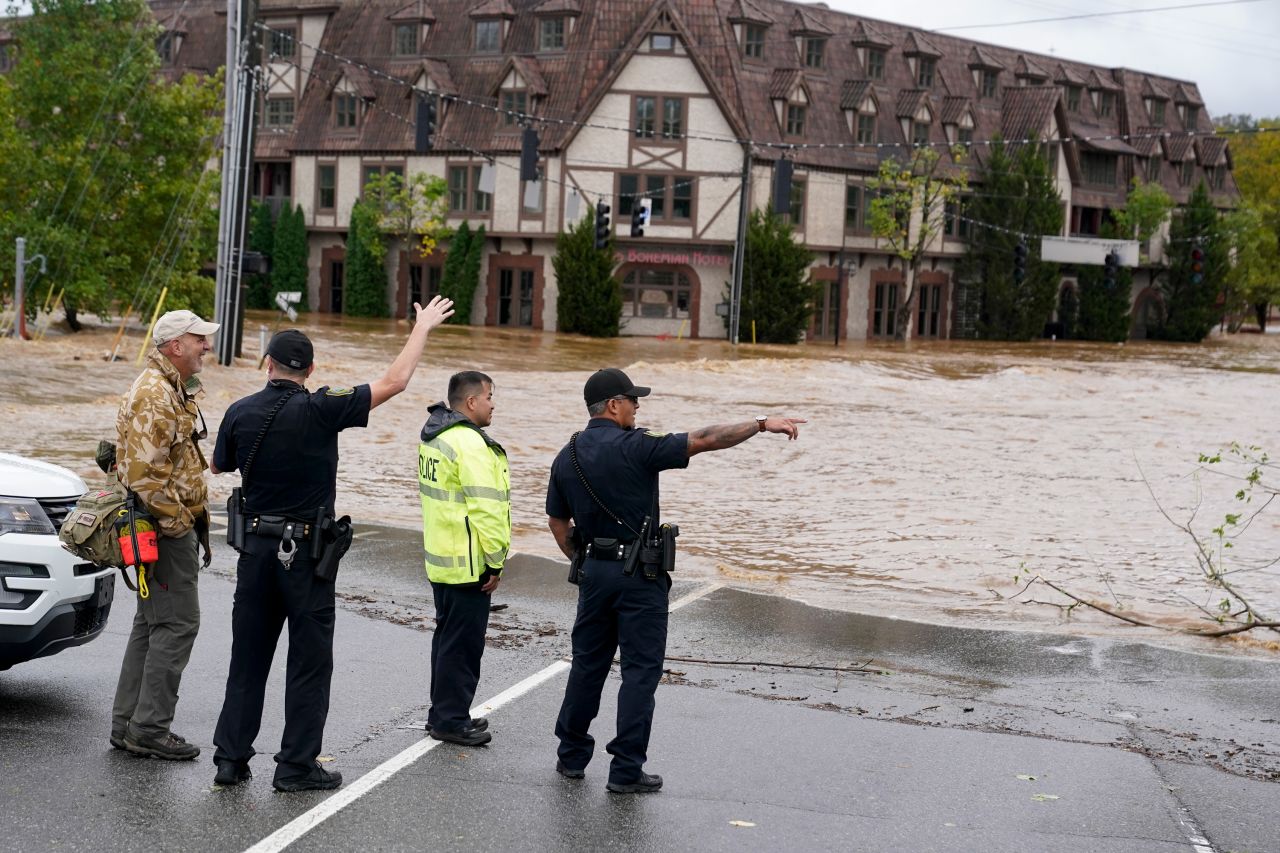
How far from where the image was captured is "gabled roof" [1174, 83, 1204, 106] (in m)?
75.0

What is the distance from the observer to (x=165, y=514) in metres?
6.87

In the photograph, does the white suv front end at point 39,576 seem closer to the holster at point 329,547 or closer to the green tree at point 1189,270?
the holster at point 329,547


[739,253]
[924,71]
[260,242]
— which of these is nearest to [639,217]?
[739,253]

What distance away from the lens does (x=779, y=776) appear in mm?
7164

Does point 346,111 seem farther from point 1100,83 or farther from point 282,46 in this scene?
point 1100,83

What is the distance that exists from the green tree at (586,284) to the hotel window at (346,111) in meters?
10.3

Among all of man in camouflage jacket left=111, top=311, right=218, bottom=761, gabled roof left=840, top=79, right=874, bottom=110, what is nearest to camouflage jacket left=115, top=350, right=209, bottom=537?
man in camouflage jacket left=111, top=311, right=218, bottom=761

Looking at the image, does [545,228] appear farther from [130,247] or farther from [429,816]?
[429,816]

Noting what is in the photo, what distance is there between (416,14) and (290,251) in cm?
972

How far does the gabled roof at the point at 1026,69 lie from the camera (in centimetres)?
6569

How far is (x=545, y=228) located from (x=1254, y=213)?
37854mm

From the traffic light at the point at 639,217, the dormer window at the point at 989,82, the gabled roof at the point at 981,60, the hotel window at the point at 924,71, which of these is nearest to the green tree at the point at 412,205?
the traffic light at the point at 639,217

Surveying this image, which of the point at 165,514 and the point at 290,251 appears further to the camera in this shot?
the point at 290,251

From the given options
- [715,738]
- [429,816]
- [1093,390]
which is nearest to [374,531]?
[715,738]
